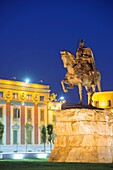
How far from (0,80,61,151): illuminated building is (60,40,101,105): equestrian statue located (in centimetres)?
4449

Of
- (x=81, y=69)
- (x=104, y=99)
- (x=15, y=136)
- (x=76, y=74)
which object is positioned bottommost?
(x=15, y=136)

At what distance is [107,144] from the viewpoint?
25.6 metres

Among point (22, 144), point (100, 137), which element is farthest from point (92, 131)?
point (22, 144)

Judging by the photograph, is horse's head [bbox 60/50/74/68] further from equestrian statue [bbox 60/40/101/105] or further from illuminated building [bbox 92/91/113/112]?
illuminated building [bbox 92/91/113/112]

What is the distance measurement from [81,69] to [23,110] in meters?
48.2

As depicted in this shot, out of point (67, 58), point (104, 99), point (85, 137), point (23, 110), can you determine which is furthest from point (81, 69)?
point (104, 99)

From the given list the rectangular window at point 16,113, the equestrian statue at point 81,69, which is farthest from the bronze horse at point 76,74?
the rectangular window at point 16,113

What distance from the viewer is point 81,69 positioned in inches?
1049

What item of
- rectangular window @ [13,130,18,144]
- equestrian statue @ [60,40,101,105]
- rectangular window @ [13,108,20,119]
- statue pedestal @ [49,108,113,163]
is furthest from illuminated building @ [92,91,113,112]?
statue pedestal @ [49,108,113,163]

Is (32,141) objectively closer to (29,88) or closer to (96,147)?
(29,88)

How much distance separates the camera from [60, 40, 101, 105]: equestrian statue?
26625 millimetres

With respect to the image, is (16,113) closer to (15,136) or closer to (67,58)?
(15,136)

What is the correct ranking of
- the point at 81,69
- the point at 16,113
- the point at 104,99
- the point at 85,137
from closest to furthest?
1. the point at 85,137
2. the point at 81,69
3. the point at 16,113
4. the point at 104,99

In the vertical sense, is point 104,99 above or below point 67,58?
above
